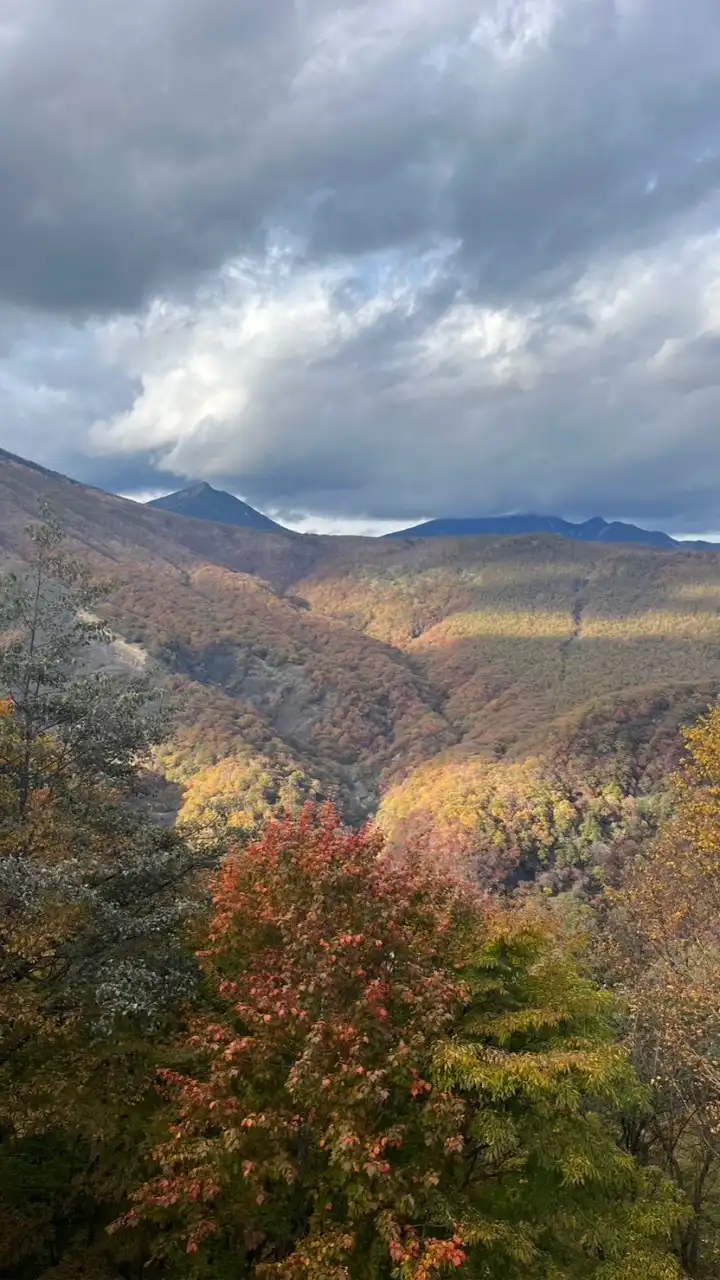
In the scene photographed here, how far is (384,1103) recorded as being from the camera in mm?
10891

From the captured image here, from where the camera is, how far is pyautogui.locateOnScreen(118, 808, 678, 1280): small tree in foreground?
32.1 feet

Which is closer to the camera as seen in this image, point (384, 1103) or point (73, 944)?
point (384, 1103)

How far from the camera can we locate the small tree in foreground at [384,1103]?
9781mm

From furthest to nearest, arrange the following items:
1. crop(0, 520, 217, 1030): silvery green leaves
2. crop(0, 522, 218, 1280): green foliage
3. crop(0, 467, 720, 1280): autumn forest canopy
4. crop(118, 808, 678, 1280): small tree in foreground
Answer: crop(0, 520, 217, 1030): silvery green leaves → crop(0, 522, 218, 1280): green foliage → crop(0, 467, 720, 1280): autumn forest canopy → crop(118, 808, 678, 1280): small tree in foreground

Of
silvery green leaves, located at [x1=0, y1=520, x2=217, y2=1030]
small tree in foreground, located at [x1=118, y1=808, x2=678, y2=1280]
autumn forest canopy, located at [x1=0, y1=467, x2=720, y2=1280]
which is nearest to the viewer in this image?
small tree in foreground, located at [x1=118, y1=808, x2=678, y2=1280]

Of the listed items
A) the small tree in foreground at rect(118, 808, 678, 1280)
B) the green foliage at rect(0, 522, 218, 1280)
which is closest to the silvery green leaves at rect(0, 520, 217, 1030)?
the green foliage at rect(0, 522, 218, 1280)

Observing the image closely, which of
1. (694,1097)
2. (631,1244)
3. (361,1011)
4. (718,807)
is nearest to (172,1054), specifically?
(361,1011)

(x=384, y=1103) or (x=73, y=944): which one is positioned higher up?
(x=73, y=944)

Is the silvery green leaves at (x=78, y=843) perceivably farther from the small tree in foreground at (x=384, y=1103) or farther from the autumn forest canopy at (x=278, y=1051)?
the small tree in foreground at (x=384, y=1103)

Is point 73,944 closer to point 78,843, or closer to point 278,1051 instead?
point 78,843

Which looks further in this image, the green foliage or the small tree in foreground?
the green foliage

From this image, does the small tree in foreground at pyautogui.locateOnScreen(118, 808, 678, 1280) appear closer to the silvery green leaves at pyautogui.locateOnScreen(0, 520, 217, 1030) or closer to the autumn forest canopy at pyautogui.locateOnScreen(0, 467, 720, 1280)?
the autumn forest canopy at pyautogui.locateOnScreen(0, 467, 720, 1280)

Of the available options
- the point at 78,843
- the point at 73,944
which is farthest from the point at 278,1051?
the point at 78,843

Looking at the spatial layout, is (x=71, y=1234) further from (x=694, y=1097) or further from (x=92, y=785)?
(x=694, y=1097)
